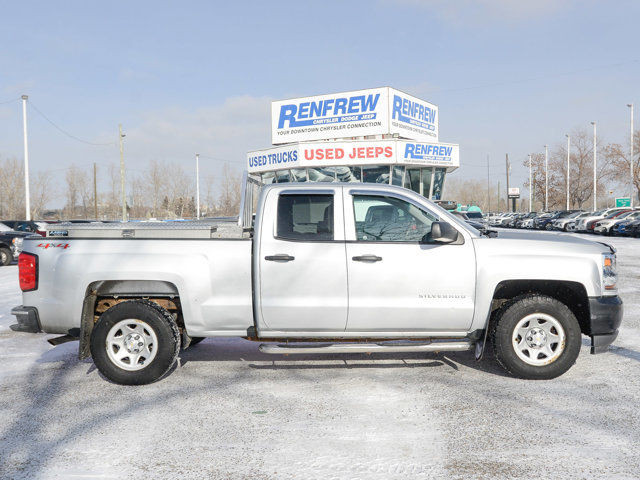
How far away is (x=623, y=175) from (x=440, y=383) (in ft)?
258

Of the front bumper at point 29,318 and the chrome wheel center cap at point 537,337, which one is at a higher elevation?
the front bumper at point 29,318

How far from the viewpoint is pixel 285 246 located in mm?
5344

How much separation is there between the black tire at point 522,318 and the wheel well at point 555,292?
7.8 inches

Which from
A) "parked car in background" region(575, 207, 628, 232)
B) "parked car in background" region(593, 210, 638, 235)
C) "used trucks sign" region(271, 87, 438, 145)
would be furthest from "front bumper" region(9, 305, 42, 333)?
"parked car in background" region(575, 207, 628, 232)

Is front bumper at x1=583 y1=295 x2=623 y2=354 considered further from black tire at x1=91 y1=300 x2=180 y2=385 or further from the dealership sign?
the dealership sign

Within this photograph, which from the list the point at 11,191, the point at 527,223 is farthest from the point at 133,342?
the point at 11,191

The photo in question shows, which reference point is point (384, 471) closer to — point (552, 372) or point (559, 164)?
point (552, 372)

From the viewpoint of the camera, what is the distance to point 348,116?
32469 millimetres

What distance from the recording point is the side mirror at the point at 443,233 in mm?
5203

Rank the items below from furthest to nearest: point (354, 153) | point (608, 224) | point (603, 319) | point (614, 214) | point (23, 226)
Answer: point (614, 214), point (608, 224), point (354, 153), point (23, 226), point (603, 319)

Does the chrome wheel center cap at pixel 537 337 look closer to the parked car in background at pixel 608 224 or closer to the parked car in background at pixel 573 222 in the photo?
the parked car in background at pixel 608 224

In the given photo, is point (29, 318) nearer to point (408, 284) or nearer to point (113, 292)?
point (113, 292)

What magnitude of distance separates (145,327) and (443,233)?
10.1 ft

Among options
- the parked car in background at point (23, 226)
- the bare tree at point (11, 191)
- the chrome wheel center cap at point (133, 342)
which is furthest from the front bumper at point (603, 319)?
the bare tree at point (11, 191)
